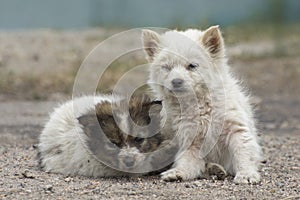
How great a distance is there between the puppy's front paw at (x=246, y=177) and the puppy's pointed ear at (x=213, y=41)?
4.32 feet

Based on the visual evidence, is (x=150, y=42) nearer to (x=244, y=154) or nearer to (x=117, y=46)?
(x=244, y=154)

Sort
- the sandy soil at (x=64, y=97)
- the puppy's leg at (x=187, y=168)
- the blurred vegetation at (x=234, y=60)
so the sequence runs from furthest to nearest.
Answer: the blurred vegetation at (x=234, y=60) < the puppy's leg at (x=187, y=168) < the sandy soil at (x=64, y=97)

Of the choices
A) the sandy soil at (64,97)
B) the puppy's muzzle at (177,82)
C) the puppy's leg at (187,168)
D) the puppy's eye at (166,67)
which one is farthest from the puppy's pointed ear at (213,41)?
Answer: the sandy soil at (64,97)

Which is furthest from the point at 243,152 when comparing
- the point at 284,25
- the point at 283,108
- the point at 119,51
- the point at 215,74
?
the point at 284,25

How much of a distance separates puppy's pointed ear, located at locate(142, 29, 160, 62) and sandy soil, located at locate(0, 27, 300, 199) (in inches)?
53.5

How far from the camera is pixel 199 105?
8344 millimetres

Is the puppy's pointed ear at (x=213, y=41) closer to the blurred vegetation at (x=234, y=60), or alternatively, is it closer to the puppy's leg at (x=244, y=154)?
the puppy's leg at (x=244, y=154)

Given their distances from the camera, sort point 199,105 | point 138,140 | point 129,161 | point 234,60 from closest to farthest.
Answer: point 129,161, point 138,140, point 199,105, point 234,60

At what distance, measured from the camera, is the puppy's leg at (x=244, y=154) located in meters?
8.01

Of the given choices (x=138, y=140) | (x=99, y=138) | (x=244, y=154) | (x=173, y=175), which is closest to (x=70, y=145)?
(x=99, y=138)

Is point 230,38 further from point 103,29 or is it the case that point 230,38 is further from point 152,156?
point 152,156

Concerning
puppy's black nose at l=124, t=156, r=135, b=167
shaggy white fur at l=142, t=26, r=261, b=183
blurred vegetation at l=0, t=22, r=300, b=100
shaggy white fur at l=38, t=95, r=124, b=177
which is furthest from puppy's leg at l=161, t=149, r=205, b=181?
blurred vegetation at l=0, t=22, r=300, b=100

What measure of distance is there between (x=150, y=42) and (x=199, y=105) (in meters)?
0.85

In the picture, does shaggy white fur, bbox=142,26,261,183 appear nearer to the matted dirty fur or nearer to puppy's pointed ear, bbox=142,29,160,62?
puppy's pointed ear, bbox=142,29,160,62
